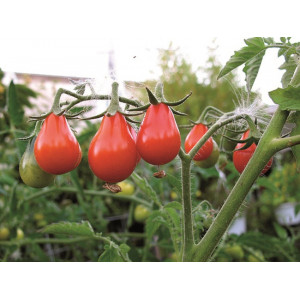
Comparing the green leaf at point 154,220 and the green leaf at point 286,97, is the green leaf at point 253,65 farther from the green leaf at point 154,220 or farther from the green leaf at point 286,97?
the green leaf at point 154,220

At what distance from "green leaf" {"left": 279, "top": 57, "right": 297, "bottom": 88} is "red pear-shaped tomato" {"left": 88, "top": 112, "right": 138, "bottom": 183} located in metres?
0.30

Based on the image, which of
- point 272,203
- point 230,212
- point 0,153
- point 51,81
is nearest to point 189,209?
point 230,212

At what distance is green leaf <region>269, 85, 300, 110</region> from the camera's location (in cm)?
49

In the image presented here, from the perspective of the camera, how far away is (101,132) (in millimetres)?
492

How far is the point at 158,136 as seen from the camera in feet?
1.57

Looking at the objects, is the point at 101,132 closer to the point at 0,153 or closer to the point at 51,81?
the point at 0,153

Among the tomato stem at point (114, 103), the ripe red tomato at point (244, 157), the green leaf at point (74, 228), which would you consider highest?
the tomato stem at point (114, 103)

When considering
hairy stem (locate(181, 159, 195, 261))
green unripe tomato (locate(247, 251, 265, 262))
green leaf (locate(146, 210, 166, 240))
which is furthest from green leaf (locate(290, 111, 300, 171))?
green unripe tomato (locate(247, 251, 265, 262))

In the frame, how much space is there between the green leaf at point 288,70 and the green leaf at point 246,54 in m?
0.07

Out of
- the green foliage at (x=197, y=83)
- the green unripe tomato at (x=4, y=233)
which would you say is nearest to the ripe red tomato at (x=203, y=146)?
the green unripe tomato at (x=4, y=233)

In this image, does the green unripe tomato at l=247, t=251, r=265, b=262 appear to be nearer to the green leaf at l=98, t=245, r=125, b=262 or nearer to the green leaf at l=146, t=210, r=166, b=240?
the green leaf at l=146, t=210, r=166, b=240

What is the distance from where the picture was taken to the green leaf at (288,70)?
624mm

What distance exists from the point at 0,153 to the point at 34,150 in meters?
1.09

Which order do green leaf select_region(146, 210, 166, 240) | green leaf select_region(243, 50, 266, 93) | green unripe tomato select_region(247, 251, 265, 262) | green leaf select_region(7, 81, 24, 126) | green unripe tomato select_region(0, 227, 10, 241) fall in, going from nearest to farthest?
1. green leaf select_region(243, 50, 266, 93)
2. green leaf select_region(146, 210, 166, 240)
3. green leaf select_region(7, 81, 24, 126)
4. green unripe tomato select_region(247, 251, 265, 262)
5. green unripe tomato select_region(0, 227, 10, 241)
